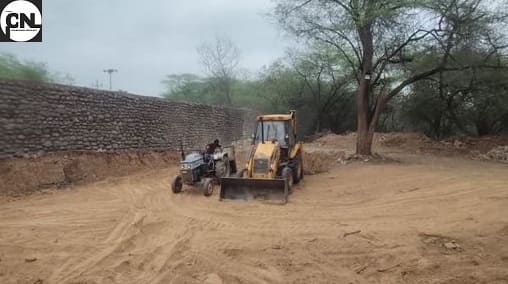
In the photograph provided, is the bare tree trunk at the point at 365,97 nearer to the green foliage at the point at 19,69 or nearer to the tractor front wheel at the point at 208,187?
the tractor front wheel at the point at 208,187

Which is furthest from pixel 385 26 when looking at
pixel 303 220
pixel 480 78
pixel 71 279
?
pixel 71 279

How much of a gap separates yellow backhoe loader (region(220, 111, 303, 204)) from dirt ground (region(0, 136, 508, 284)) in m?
0.39

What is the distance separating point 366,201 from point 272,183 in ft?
6.51

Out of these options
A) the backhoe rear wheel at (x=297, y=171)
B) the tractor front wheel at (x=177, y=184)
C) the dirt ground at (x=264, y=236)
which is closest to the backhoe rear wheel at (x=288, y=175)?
the dirt ground at (x=264, y=236)

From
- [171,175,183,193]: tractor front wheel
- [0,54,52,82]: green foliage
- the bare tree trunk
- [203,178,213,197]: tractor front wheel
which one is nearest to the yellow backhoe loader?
[203,178,213,197]: tractor front wheel

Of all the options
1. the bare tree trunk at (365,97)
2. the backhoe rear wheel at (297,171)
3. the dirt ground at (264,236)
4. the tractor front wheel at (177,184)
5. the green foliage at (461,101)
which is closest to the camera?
the dirt ground at (264,236)

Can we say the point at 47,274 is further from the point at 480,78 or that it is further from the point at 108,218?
the point at 480,78

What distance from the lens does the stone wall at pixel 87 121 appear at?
34.5ft

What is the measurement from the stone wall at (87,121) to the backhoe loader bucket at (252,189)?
16.2ft

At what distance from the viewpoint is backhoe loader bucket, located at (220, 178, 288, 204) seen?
9.56 m

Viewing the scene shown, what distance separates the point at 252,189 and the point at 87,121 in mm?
5777

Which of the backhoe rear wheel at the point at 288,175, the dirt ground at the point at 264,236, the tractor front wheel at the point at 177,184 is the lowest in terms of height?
the dirt ground at the point at 264,236

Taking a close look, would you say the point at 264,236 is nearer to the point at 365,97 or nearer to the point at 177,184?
the point at 177,184

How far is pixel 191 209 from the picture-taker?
28.8 ft
